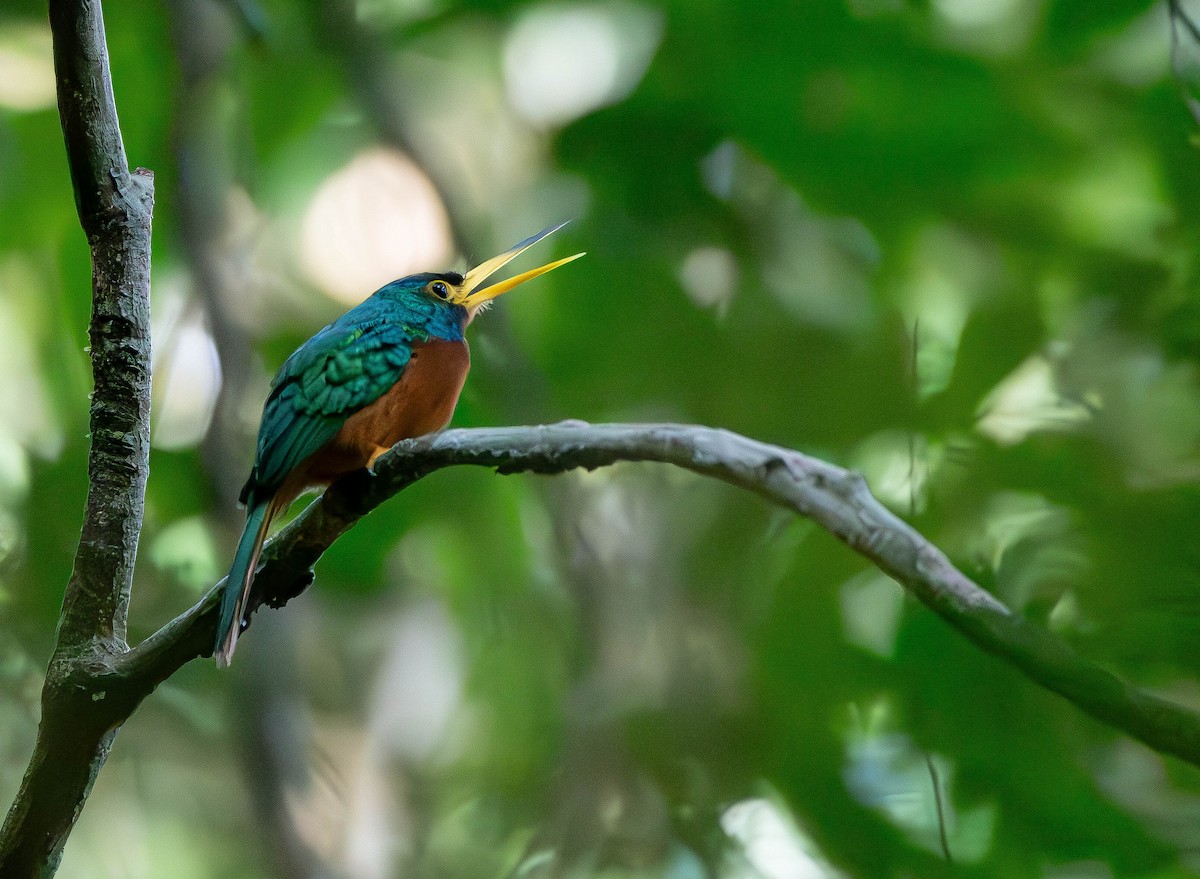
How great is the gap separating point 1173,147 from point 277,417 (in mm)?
1794

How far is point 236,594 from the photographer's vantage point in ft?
4.31

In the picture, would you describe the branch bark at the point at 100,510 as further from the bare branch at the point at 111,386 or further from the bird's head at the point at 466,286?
the bird's head at the point at 466,286

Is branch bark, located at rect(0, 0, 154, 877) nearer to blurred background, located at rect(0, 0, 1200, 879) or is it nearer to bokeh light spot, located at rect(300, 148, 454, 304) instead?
blurred background, located at rect(0, 0, 1200, 879)

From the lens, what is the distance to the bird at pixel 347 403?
153cm

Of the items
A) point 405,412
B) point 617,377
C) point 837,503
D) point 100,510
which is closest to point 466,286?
point 405,412

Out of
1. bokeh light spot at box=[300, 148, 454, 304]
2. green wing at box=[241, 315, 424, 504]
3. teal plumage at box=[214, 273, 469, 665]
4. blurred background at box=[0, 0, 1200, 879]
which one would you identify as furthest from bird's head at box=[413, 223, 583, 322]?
bokeh light spot at box=[300, 148, 454, 304]

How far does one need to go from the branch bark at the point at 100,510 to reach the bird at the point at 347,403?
0.56 ft

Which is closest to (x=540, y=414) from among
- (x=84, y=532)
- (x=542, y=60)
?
(x=542, y=60)

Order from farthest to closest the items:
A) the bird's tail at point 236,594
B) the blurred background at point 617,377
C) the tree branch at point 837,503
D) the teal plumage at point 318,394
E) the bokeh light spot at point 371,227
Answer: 1. the bokeh light spot at point 371,227
2. the blurred background at point 617,377
3. the teal plumage at point 318,394
4. the bird's tail at point 236,594
5. the tree branch at point 837,503

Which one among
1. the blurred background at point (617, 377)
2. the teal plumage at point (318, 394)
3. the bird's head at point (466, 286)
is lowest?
the blurred background at point (617, 377)

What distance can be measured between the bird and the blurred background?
76 cm

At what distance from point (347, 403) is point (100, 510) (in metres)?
0.36

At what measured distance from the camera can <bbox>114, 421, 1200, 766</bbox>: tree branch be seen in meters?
0.92

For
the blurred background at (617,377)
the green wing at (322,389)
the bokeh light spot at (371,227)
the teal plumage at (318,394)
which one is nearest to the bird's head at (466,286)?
the teal plumage at (318,394)
